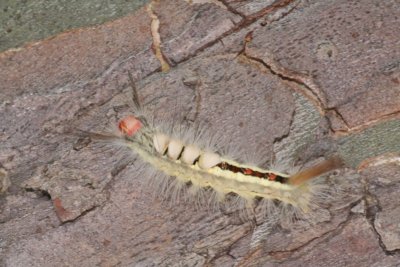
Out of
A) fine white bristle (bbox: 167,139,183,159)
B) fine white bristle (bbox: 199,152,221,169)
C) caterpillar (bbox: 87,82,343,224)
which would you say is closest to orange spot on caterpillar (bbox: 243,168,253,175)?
caterpillar (bbox: 87,82,343,224)

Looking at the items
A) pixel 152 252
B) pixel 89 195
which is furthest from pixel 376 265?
pixel 89 195

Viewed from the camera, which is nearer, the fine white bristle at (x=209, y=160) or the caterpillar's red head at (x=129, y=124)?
the caterpillar's red head at (x=129, y=124)

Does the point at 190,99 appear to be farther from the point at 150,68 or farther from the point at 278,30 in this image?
the point at 278,30

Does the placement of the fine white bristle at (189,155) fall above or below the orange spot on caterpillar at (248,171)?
above

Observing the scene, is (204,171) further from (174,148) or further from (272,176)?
(272,176)

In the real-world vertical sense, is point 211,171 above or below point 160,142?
below

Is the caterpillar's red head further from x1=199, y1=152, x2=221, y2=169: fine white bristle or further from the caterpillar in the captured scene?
x1=199, y1=152, x2=221, y2=169: fine white bristle

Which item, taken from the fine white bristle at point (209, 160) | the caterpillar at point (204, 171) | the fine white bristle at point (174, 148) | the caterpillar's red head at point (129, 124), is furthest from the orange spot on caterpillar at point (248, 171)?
the caterpillar's red head at point (129, 124)

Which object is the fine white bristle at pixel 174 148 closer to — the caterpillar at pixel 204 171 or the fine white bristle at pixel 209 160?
the caterpillar at pixel 204 171

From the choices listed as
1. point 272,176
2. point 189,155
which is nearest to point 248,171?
point 272,176
